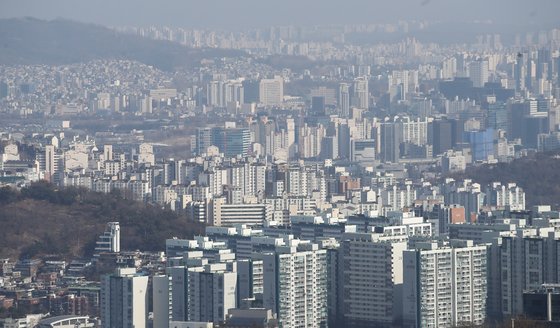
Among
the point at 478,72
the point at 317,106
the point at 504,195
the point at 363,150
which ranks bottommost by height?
the point at 504,195

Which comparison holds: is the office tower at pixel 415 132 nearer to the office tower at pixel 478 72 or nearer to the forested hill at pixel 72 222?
the office tower at pixel 478 72

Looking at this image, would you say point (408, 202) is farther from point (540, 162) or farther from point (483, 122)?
point (483, 122)

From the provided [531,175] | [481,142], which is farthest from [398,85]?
[531,175]

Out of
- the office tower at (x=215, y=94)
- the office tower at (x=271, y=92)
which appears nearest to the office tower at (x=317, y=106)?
the office tower at (x=271, y=92)

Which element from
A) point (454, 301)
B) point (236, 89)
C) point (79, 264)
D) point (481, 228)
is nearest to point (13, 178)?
point (79, 264)

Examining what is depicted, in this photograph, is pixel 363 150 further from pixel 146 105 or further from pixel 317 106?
pixel 146 105
